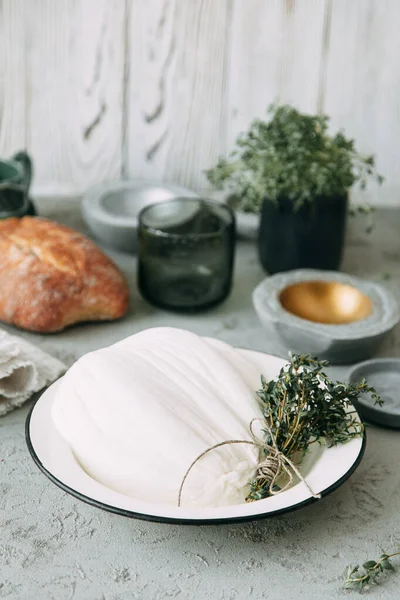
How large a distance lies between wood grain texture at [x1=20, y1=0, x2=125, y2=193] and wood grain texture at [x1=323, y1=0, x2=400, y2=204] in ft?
1.34

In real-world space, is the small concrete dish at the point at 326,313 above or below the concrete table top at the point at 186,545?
above

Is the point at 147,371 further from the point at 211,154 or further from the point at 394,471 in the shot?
the point at 211,154

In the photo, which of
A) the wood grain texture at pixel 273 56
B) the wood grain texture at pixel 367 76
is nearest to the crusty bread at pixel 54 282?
the wood grain texture at pixel 273 56

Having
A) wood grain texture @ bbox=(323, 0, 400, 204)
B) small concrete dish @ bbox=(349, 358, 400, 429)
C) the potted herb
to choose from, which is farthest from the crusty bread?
wood grain texture @ bbox=(323, 0, 400, 204)

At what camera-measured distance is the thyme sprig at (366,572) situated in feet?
2.47

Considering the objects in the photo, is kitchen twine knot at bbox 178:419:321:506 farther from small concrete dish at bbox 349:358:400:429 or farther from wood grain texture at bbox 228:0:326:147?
wood grain texture at bbox 228:0:326:147

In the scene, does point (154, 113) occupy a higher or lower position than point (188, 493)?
higher

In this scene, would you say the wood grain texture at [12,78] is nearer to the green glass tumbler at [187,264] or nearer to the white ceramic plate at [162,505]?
the green glass tumbler at [187,264]

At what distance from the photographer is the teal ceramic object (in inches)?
Result: 54.0

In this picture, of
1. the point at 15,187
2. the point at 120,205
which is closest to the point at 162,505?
the point at 15,187

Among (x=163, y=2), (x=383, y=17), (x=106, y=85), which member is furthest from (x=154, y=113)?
(x=383, y=17)

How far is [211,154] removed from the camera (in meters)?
1.67

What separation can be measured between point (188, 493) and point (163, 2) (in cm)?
106

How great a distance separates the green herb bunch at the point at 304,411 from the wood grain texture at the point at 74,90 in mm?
921
